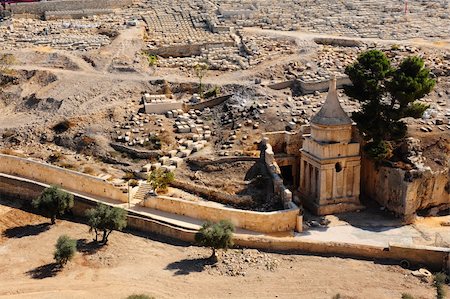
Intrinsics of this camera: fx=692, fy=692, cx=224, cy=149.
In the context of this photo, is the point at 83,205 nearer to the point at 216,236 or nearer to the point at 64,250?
the point at 64,250

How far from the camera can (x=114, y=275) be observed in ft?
78.8

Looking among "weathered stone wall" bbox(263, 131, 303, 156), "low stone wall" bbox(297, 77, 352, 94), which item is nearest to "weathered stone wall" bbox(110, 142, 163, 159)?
"weathered stone wall" bbox(263, 131, 303, 156)

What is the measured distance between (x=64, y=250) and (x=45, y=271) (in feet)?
3.48

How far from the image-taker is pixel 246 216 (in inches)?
1051

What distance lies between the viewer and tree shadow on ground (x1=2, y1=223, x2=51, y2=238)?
1083 inches

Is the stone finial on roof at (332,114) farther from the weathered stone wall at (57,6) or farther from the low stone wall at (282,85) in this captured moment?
the weathered stone wall at (57,6)

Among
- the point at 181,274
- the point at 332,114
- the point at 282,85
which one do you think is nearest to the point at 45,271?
the point at 181,274

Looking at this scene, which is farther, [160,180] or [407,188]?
[160,180]

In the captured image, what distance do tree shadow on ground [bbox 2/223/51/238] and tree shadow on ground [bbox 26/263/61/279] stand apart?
9.87ft

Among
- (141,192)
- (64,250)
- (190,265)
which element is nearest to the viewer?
(64,250)

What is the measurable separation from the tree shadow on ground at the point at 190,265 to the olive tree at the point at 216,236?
312 mm

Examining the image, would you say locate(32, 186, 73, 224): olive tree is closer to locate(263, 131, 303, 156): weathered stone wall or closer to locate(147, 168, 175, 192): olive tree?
locate(147, 168, 175, 192): olive tree

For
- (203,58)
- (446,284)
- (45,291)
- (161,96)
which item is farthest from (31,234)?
(203,58)

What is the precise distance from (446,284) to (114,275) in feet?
37.4
